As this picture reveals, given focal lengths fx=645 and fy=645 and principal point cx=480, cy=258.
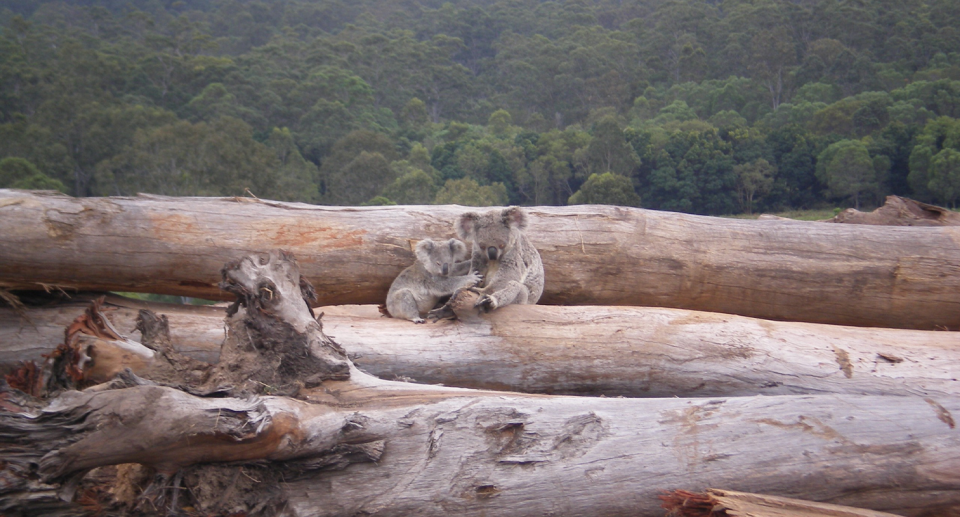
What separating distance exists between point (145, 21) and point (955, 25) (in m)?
30.1

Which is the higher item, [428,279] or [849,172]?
[849,172]

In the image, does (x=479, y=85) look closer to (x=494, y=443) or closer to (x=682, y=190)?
(x=682, y=190)

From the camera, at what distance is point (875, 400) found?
3.50 meters

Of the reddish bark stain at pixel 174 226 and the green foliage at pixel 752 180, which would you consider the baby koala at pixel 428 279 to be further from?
the green foliage at pixel 752 180

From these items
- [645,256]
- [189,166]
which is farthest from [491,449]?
[189,166]

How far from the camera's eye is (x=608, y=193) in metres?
10.1

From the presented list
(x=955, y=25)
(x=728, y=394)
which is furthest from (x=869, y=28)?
(x=728, y=394)

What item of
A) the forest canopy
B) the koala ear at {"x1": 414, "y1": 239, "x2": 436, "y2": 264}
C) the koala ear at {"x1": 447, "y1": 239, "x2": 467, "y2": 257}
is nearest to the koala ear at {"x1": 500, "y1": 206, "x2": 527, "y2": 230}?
the koala ear at {"x1": 447, "y1": 239, "x2": 467, "y2": 257}

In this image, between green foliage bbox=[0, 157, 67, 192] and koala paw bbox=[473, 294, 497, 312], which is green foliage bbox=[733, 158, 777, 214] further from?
green foliage bbox=[0, 157, 67, 192]

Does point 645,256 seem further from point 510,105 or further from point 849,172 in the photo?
point 510,105

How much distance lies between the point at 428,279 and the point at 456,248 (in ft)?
1.17

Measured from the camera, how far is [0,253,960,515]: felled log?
2.71 meters

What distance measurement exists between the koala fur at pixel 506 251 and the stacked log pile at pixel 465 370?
1.05ft

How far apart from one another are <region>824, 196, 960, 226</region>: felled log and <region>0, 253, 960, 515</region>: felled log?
3370 millimetres
